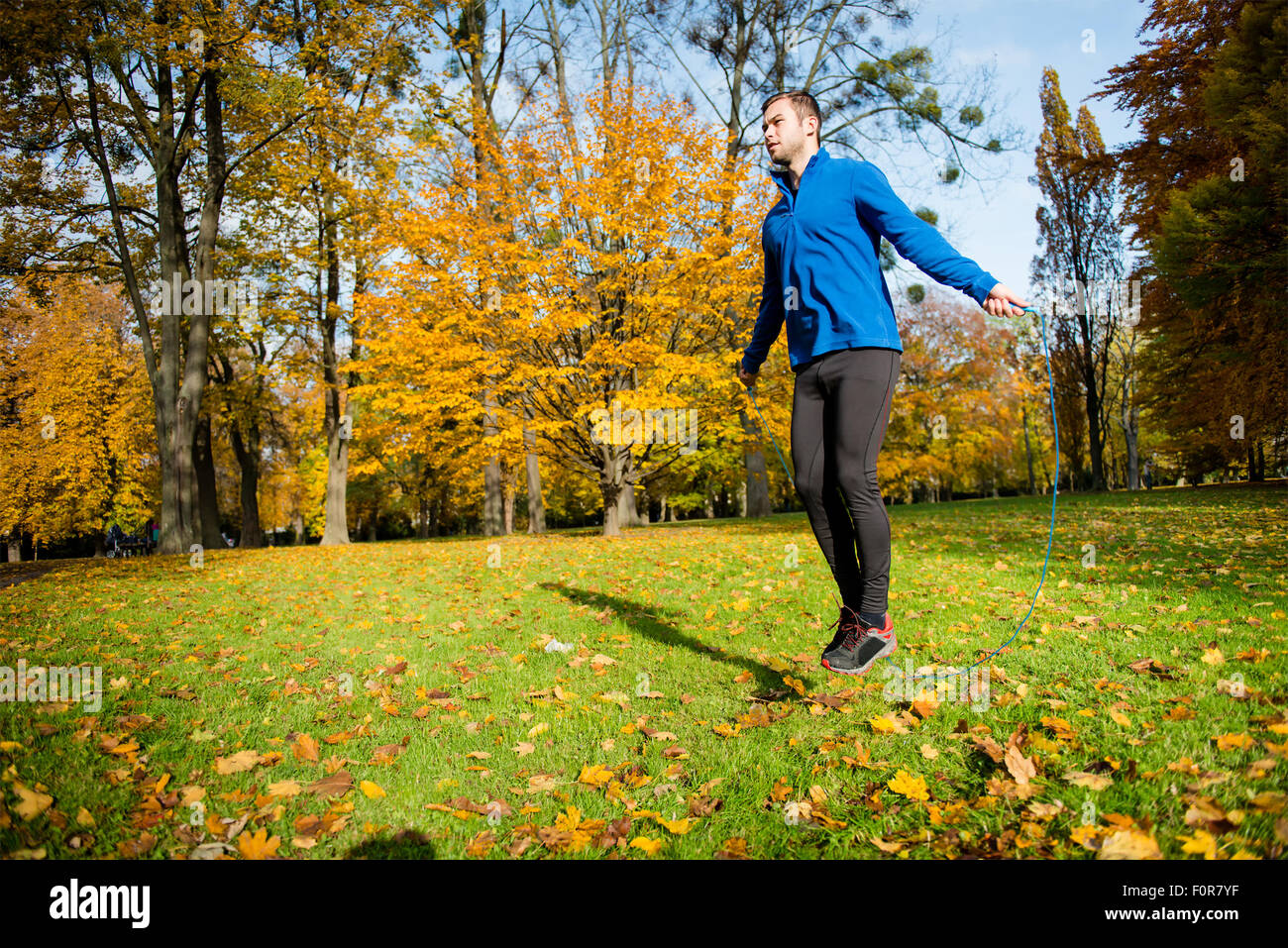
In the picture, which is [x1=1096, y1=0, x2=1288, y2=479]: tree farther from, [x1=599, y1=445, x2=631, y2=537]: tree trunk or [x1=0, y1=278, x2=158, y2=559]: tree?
[x1=0, y1=278, x2=158, y2=559]: tree

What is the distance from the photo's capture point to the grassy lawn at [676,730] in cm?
204

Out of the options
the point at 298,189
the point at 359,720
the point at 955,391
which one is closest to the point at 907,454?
the point at 955,391

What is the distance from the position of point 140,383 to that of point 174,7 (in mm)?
17296

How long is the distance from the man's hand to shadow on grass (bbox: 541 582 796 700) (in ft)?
6.33

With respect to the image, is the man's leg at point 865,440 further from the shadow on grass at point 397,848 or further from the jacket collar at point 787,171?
the shadow on grass at point 397,848

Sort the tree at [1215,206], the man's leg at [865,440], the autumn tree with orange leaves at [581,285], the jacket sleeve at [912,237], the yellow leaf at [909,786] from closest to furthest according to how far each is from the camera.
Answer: the yellow leaf at [909,786], the jacket sleeve at [912,237], the man's leg at [865,440], the tree at [1215,206], the autumn tree with orange leaves at [581,285]

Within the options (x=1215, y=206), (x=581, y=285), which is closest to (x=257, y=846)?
(x=581, y=285)

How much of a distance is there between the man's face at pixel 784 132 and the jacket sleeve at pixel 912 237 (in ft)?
1.08

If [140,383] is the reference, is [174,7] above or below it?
above

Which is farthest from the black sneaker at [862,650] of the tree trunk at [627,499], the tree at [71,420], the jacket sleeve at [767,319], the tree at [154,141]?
the tree at [71,420]

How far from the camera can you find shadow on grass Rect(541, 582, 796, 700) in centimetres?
359

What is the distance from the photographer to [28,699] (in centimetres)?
346
